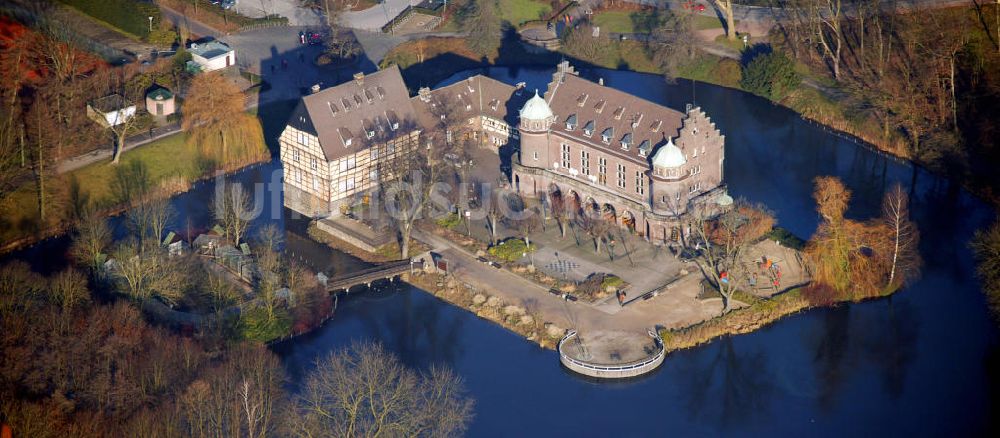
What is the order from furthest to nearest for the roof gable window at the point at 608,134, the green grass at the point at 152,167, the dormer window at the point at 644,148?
the green grass at the point at 152,167 → the roof gable window at the point at 608,134 → the dormer window at the point at 644,148

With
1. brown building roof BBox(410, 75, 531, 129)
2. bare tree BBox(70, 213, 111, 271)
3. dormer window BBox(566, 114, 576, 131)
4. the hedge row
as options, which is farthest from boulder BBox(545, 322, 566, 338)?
the hedge row

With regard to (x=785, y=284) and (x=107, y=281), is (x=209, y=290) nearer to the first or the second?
(x=107, y=281)

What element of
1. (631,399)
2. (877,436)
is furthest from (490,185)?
(877,436)

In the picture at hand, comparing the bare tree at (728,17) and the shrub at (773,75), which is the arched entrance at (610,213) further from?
the bare tree at (728,17)

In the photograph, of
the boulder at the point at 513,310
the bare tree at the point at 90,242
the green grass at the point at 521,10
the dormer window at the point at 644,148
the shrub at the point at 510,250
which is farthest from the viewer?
the green grass at the point at 521,10

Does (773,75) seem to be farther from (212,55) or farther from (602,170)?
(212,55)

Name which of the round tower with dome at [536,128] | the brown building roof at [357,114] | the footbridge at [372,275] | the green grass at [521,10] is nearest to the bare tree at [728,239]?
the round tower with dome at [536,128]
